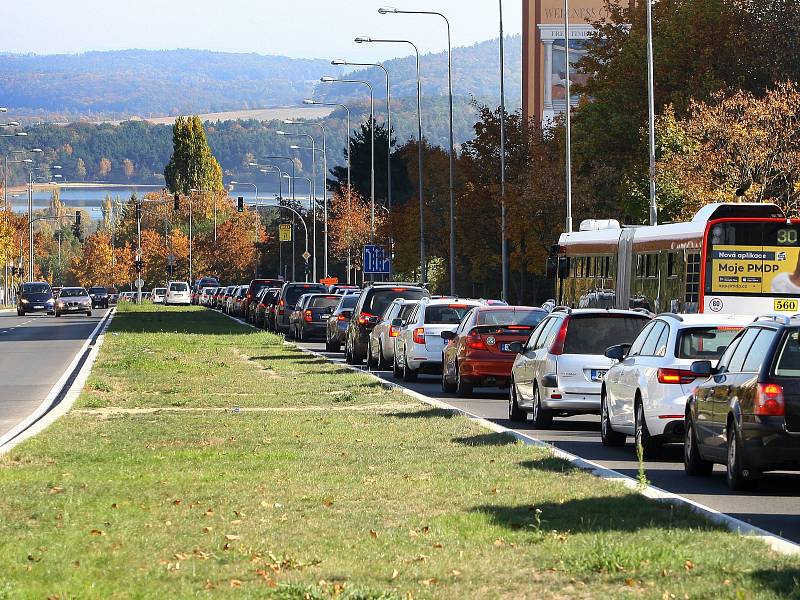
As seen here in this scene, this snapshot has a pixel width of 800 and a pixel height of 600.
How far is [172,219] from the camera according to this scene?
199m

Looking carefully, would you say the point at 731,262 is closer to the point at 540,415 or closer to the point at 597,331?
the point at 597,331

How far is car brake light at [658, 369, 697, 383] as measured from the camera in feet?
59.7

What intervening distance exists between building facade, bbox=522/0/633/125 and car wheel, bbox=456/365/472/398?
10053 centimetres

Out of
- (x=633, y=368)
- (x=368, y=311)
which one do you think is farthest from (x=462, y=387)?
(x=368, y=311)

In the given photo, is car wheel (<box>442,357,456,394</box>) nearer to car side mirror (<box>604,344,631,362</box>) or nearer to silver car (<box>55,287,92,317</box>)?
car side mirror (<box>604,344,631,362</box>)

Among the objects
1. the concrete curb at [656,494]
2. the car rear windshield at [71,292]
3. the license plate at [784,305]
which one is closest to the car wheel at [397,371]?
the license plate at [784,305]

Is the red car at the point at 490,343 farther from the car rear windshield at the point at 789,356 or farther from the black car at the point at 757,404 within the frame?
the car rear windshield at the point at 789,356

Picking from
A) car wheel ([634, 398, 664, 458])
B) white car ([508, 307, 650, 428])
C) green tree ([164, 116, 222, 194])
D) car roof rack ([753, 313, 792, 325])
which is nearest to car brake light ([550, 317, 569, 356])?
white car ([508, 307, 650, 428])

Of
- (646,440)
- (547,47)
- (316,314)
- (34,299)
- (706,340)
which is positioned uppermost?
(547,47)

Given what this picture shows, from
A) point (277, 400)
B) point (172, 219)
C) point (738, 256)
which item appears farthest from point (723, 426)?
point (172, 219)

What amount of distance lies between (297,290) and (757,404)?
4885 cm

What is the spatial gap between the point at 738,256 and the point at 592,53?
34.1m

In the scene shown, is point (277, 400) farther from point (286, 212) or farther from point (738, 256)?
point (286, 212)

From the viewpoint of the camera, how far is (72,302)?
299 ft
